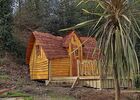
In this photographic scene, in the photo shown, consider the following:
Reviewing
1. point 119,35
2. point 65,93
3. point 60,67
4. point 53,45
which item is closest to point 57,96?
point 65,93

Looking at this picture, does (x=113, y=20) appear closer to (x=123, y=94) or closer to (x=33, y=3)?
(x=123, y=94)

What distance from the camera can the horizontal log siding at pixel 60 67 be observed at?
2747 cm

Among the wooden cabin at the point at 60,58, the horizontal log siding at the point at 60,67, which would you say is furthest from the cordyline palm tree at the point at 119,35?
the horizontal log siding at the point at 60,67

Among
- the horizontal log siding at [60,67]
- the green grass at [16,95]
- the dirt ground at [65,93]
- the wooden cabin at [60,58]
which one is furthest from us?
the horizontal log siding at [60,67]

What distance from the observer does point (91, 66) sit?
84.6 feet

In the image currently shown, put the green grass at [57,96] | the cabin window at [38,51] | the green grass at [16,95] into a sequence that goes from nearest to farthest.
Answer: the green grass at [16,95]
the green grass at [57,96]
the cabin window at [38,51]

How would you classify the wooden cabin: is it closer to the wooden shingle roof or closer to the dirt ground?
the wooden shingle roof

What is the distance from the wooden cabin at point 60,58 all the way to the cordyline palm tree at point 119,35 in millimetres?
11622

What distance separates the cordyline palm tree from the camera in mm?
13445

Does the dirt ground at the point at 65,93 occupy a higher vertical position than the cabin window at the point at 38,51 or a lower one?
lower

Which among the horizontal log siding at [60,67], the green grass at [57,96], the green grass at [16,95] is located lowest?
the green grass at [57,96]

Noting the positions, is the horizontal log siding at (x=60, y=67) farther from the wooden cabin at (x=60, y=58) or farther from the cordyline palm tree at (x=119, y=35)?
the cordyline palm tree at (x=119, y=35)

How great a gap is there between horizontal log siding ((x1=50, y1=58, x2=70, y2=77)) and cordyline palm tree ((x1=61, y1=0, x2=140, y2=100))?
44.6 ft

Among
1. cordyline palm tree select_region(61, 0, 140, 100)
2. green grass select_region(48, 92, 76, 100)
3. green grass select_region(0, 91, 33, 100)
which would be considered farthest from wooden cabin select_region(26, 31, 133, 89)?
cordyline palm tree select_region(61, 0, 140, 100)
